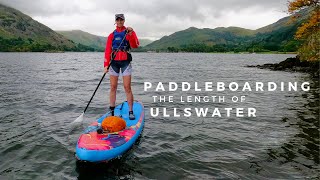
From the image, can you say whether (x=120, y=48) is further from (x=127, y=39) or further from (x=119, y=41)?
(x=127, y=39)

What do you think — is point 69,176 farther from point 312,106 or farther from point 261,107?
point 312,106

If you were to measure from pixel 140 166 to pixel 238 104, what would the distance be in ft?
39.7

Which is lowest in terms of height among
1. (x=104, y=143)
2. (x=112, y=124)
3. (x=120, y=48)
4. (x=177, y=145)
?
(x=177, y=145)

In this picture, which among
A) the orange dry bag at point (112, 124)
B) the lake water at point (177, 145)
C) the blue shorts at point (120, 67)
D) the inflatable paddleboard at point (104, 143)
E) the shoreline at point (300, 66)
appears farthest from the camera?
the shoreline at point (300, 66)

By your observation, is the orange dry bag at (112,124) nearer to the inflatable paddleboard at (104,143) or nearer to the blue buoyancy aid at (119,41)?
the inflatable paddleboard at (104,143)

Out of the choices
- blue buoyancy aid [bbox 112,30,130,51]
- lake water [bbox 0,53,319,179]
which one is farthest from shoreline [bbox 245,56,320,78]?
blue buoyancy aid [bbox 112,30,130,51]

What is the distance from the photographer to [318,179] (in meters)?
8.53

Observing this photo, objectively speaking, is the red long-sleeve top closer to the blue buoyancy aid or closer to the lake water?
the blue buoyancy aid

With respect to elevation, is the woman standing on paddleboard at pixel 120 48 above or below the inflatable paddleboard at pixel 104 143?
above

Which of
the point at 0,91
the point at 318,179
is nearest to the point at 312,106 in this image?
the point at 318,179

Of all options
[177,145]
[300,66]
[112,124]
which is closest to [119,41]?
[112,124]

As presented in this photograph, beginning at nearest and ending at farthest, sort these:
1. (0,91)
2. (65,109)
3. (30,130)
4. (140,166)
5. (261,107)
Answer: (140,166), (30,130), (65,109), (261,107), (0,91)

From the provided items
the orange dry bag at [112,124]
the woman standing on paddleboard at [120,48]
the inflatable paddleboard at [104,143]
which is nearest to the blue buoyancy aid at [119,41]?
the woman standing on paddleboard at [120,48]

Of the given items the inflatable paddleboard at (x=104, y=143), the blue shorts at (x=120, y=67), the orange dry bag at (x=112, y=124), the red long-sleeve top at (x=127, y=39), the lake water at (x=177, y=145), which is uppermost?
the red long-sleeve top at (x=127, y=39)
